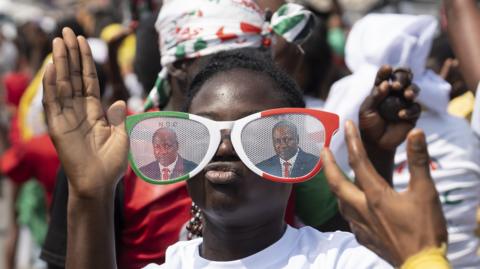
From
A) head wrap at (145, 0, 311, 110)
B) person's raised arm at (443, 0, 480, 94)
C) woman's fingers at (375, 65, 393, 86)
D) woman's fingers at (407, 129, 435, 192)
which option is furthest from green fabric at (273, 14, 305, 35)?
woman's fingers at (407, 129, 435, 192)

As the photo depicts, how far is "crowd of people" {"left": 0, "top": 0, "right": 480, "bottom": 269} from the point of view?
5.58 ft

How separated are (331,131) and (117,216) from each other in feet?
3.45

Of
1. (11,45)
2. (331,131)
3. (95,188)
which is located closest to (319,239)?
(331,131)

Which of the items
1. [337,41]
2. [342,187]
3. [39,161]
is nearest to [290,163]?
[342,187]

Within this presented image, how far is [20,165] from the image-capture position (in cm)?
548

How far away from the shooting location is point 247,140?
222cm

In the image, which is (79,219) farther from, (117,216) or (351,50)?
(351,50)

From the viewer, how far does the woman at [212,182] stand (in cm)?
203

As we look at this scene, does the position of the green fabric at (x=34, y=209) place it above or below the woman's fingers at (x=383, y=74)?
below

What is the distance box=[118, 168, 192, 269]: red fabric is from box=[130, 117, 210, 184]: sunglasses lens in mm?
786

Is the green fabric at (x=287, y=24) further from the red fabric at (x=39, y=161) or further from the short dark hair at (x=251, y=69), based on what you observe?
the red fabric at (x=39, y=161)

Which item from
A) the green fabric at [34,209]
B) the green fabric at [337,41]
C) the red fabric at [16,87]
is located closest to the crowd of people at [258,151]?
the green fabric at [34,209]

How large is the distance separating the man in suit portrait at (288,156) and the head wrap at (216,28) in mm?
924

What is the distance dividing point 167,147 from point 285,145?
29 cm
